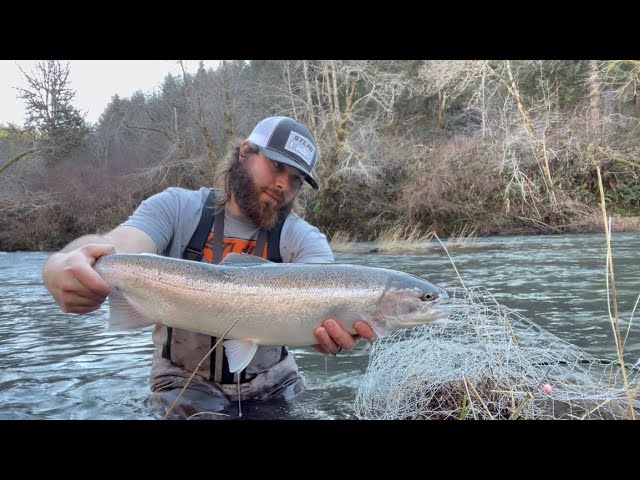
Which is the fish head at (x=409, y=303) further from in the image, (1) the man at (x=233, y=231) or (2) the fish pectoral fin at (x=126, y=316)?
(2) the fish pectoral fin at (x=126, y=316)

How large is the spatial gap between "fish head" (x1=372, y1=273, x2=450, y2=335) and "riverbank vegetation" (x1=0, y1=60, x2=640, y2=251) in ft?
59.0

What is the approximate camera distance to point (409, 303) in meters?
3.28

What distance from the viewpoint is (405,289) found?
10.8 ft

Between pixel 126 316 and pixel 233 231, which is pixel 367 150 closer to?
pixel 233 231

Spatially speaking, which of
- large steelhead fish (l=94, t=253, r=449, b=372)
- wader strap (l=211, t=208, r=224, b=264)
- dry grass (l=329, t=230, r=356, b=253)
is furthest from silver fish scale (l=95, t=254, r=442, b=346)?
Result: dry grass (l=329, t=230, r=356, b=253)

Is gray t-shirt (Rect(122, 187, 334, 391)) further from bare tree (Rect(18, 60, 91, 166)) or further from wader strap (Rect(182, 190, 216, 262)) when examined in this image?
bare tree (Rect(18, 60, 91, 166))

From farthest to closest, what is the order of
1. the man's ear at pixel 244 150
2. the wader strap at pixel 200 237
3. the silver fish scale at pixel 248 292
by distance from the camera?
the man's ear at pixel 244 150 < the wader strap at pixel 200 237 < the silver fish scale at pixel 248 292

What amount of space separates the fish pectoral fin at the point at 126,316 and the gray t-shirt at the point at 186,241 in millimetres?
735

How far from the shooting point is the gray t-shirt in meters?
4.05

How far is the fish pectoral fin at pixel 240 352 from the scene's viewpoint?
3.38 m

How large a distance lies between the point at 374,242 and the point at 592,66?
43.4 ft

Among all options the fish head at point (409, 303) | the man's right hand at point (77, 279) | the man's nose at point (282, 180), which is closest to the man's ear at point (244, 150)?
the man's nose at point (282, 180)
